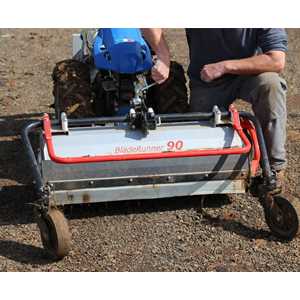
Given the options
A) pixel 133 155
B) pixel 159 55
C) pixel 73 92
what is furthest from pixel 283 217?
pixel 73 92

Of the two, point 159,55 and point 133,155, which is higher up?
point 159,55

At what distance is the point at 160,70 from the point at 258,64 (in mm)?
610

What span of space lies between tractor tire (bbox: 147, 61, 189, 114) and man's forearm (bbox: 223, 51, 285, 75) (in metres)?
0.52

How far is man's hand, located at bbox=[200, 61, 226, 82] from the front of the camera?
457cm

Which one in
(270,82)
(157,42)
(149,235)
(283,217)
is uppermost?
(157,42)

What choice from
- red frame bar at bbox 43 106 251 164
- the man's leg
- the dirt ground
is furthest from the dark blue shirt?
the dirt ground

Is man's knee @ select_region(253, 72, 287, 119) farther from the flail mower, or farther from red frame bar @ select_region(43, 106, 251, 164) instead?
red frame bar @ select_region(43, 106, 251, 164)

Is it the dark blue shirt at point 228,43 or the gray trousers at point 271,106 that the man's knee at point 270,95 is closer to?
the gray trousers at point 271,106

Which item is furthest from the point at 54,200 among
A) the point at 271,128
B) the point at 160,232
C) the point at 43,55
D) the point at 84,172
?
the point at 43,55

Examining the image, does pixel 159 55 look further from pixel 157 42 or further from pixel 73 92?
pixel 73 92

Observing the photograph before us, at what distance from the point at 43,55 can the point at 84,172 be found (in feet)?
13.7

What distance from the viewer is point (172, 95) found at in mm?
5000

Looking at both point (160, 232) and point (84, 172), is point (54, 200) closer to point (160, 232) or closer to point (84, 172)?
point (84, 172)

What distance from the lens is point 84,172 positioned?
411cm
